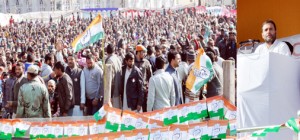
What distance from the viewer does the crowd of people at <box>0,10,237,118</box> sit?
5.24 meters

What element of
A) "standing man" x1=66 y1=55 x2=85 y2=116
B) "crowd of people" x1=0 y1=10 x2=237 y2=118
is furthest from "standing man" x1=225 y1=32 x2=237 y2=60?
"standing man" x1=66 y1=55 x2=85 y2=116

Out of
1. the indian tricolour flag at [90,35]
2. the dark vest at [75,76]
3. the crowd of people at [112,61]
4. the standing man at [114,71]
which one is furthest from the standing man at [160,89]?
the dark vest at [75,76]

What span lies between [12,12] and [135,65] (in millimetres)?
1057

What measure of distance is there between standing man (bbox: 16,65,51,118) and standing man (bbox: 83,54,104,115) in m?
0.34

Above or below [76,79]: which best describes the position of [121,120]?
below

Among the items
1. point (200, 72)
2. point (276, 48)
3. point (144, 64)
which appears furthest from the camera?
point (144, 64)

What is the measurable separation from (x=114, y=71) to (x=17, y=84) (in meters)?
0.82

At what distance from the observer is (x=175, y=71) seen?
5.38 m

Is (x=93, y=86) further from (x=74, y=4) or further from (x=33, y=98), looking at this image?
(x=74, y=4)

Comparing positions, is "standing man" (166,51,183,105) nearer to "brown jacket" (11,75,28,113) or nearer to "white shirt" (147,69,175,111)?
"white shirt" (147,69,175,111)

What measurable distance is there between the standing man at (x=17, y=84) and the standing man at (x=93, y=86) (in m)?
0.52

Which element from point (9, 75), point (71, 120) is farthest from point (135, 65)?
point (9, 75)

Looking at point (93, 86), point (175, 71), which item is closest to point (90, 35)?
point (93, 86)

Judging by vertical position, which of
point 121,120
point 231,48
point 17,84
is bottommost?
point 121,120
